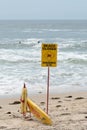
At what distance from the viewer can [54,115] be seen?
10359 millimetres

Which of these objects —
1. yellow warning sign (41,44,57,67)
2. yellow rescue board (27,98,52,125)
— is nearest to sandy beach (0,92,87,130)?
yellow rescue board (27,98,52,125)

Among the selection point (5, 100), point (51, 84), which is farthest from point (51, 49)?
point (51, 84)

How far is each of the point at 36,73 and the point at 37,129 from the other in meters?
10.4

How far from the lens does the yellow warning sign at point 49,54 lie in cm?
1003

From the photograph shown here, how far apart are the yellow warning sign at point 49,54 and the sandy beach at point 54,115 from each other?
1.23 meters

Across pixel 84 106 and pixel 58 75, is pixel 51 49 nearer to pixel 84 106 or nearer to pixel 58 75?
pixel 84 106

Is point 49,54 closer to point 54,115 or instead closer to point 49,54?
point 49,54

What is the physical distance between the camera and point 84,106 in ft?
37.9

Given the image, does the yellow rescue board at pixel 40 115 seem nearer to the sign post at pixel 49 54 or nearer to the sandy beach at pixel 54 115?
the sandy beach at pixel 54 115

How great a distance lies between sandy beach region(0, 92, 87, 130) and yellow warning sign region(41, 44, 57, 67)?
1.23 metres

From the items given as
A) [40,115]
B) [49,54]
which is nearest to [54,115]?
[40,115]

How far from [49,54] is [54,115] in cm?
143

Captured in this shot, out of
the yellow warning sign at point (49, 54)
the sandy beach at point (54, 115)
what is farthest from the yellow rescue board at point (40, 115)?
the yellow warning sign at point (49, 54)

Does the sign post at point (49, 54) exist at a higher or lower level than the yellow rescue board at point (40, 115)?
higher
